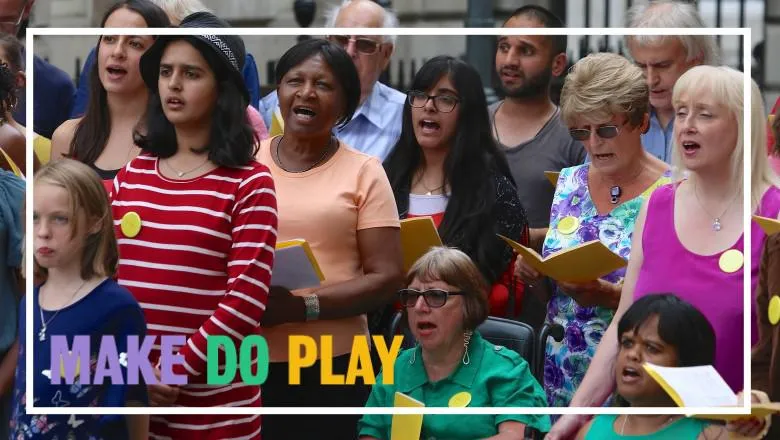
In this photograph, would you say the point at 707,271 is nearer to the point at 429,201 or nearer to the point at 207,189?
the point at 429,201

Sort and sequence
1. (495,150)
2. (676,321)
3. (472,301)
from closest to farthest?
1. (676,321)
2. (472,301)
3. (495,150)

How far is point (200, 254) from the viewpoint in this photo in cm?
444

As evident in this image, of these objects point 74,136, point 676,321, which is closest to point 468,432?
point 676,321

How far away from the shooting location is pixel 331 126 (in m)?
4.75

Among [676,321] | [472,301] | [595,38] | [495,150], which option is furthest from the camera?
[595,38]

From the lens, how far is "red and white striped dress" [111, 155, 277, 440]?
4.44m

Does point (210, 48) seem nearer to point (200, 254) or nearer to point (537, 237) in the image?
point (200, 254)

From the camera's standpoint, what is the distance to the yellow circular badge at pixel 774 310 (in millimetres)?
4297

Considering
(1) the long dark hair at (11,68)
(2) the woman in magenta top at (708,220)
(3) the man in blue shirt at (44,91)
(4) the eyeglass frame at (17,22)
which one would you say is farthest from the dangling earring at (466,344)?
(4) the eyeglass frame at (17,22)

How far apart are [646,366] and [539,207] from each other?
0.81 m

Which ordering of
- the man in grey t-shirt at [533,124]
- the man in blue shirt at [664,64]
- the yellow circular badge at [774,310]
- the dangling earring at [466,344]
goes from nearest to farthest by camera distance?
the yellow circular badge at [774,310] → the dangling earring at [466,344] → the man in blue shirt at [664,64] → the man in grey t-shirt at [533,124]

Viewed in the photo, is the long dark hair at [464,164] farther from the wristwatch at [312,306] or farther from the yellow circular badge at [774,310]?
the yellow circular badge at [774,310]

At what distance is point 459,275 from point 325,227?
390mm

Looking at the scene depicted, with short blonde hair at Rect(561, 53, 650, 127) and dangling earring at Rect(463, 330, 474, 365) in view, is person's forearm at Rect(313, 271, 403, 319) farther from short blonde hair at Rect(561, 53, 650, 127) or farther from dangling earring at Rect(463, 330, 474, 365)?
short blonde hair at Rect(561, 53, 650, 127)
